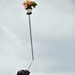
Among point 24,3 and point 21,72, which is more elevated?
point 24,3

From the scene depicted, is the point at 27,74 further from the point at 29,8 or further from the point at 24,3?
the point at 24,3

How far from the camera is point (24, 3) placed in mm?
20766

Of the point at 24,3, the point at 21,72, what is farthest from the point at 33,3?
the point at 21,72

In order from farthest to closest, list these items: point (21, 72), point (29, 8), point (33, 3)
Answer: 1. point (33, 3)
2. point (29, 8)
3. point (21, 72)

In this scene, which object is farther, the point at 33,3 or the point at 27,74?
the point at 33,3

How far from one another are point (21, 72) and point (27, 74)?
1.22ft

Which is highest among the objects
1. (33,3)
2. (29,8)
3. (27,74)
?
(33,3)

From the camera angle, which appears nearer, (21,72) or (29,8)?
(21,72)

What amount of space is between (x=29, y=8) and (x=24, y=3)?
176 centimetres

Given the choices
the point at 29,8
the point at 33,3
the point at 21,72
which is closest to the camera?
the point at 21,72

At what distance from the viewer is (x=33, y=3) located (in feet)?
67.4

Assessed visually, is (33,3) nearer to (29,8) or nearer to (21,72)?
(29,8)

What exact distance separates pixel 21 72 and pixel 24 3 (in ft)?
32.8

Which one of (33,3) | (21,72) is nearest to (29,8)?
(33,3)
